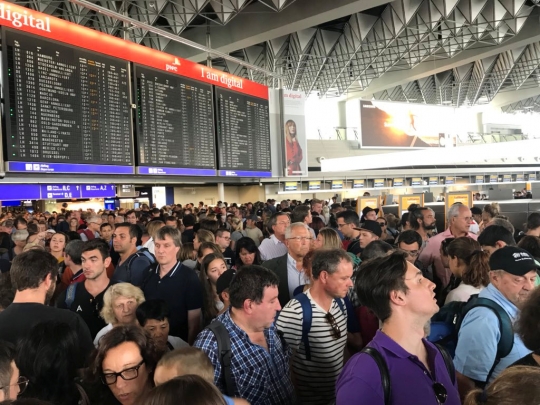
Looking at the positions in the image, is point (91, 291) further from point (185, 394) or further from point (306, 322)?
point (185, 394)

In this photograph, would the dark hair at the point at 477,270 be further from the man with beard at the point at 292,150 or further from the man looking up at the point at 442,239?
the man with beard at the point at 292,150

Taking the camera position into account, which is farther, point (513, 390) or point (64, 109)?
point (64, 109)

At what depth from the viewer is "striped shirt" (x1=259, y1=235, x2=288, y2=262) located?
563cm

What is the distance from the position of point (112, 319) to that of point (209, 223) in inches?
142

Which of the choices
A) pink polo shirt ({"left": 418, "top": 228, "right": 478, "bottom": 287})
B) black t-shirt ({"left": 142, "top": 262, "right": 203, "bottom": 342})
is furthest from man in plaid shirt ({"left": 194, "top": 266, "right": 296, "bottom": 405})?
pink polo shirt ({"left": 418, "top": 228, "right": 478, "bottom": 287})

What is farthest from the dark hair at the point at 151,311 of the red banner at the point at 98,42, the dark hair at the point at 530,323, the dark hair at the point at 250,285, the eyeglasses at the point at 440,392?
the red banner at the point at 98,42

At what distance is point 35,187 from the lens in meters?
13.0

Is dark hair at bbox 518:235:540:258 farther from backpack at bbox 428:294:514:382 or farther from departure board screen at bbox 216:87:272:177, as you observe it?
departure board screen at bbox 216:87:272:177

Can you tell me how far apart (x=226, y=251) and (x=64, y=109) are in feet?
11.3

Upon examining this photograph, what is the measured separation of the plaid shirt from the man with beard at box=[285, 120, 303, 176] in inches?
409

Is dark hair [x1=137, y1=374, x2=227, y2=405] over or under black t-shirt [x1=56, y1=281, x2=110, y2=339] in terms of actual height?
over

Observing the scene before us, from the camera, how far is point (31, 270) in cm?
276

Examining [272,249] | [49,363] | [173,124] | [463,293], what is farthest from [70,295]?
[173,124]

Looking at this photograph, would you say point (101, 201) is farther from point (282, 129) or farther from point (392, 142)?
point (392, 142)
